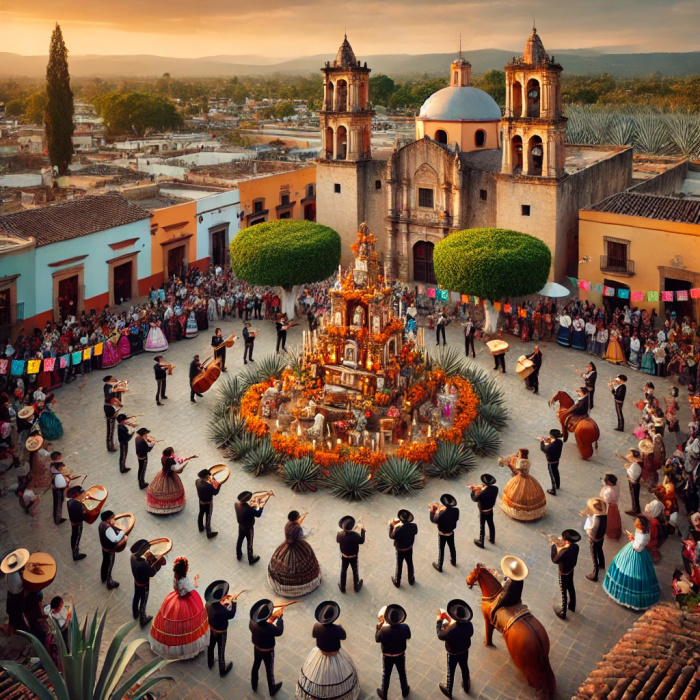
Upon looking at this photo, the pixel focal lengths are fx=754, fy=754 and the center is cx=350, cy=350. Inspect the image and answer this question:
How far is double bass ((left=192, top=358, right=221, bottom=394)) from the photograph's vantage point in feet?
60.0

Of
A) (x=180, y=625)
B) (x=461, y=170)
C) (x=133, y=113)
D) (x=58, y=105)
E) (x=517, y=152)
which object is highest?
(x=133, y=113)

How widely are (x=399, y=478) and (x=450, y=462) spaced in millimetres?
1227

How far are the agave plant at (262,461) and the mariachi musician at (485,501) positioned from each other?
4.48 m

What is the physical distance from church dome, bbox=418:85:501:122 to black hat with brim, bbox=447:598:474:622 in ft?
79.9

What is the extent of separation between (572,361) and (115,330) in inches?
517

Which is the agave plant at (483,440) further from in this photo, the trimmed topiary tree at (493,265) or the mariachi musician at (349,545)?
the trimmed topiary tree at (493,265)

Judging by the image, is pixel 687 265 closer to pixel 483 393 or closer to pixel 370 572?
pixel 483 393

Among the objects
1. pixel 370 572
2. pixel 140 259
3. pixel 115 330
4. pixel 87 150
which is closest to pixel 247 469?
pixel 370 572

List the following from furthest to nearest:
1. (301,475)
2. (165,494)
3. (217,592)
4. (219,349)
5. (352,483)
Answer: (219,349)
(301,475)
(352,483)
(165,494)
(217,592)

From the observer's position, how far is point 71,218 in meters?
24.2

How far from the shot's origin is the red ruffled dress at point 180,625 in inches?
386

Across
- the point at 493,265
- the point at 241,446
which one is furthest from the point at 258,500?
the point at 493,265

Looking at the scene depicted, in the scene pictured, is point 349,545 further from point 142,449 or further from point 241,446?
point 241,446

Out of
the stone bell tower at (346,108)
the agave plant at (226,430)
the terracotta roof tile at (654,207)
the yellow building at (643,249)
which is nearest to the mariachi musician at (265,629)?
the agave plant at (226,430)
